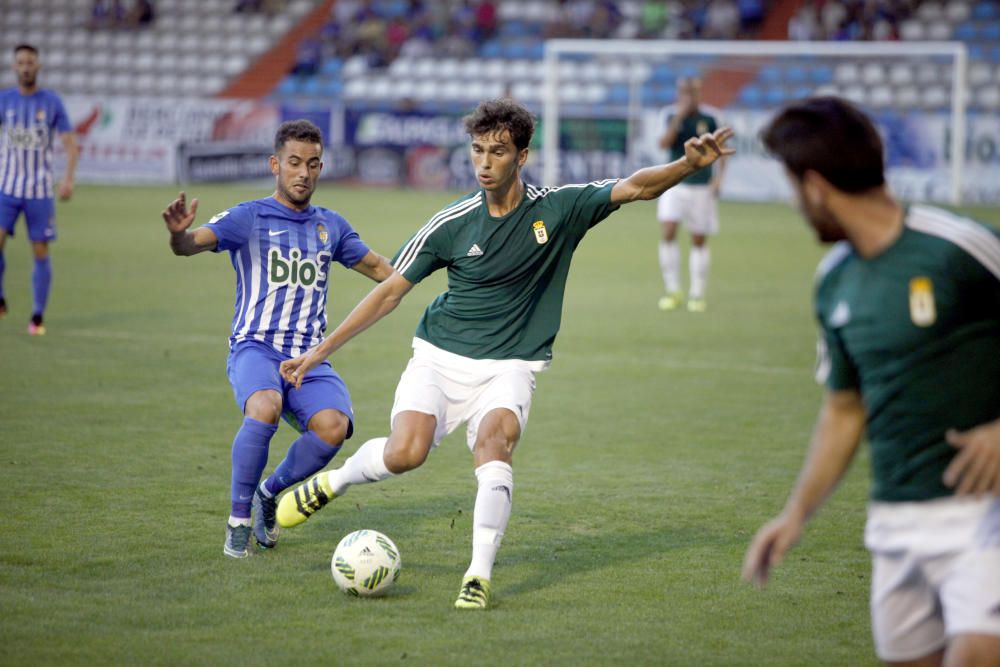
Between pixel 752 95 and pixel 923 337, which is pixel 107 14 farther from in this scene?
pixel 923 337

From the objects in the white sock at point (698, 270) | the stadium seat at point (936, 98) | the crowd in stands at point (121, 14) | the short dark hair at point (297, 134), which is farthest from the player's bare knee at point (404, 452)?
the crowd in stands at point (121, 14)

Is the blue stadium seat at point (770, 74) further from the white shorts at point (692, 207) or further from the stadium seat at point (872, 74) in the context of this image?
the white shorts at point (692, 207)

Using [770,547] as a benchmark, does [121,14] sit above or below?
above

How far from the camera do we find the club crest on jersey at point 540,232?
5.81 metres

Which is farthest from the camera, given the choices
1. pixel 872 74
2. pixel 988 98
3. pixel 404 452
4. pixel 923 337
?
pixel 872 74

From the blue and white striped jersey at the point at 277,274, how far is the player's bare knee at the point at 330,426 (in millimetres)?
397

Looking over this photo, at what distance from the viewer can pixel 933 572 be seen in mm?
3197

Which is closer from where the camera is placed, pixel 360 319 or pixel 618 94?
pixel 360 319

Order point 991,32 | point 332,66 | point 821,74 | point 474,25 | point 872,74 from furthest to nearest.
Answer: point 332,66 → point 474,25 → point 991,32 → point 821,74 → point 872,74

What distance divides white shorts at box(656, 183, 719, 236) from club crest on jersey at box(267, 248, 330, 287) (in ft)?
31.6

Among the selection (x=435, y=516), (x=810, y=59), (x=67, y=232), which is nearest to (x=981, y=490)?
(x=435, y=516)

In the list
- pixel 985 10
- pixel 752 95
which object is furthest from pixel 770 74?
pixel 985 10

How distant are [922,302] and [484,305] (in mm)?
2900

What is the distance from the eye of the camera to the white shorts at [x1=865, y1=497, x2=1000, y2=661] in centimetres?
310
